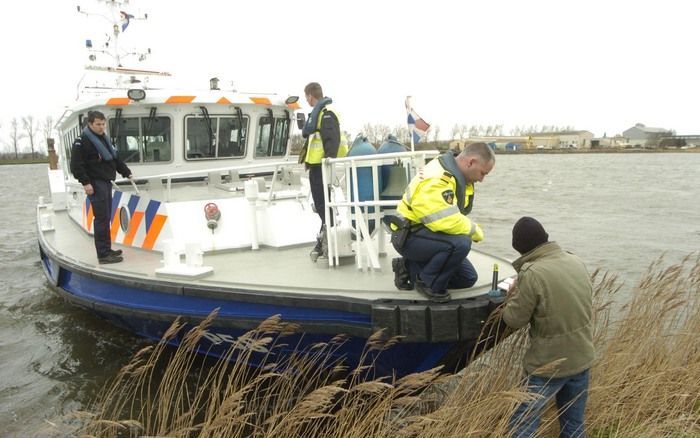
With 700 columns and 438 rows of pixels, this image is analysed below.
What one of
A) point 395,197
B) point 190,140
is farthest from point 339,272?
point 190,140

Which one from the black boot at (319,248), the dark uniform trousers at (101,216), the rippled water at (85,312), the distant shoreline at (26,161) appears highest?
the distant shoreline at (26,161)

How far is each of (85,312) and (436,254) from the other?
19.8ft

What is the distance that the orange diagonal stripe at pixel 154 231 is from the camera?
5.37 m

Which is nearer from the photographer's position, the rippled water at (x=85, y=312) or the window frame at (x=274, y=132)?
the rippled water at (x=85, y=312)

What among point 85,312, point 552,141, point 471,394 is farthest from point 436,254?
point 552,141

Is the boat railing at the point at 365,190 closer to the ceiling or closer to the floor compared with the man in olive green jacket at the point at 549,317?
closer to the ceiling

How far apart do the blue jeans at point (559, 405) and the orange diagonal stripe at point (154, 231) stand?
3.82m

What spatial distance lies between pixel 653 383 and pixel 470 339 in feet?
4.12

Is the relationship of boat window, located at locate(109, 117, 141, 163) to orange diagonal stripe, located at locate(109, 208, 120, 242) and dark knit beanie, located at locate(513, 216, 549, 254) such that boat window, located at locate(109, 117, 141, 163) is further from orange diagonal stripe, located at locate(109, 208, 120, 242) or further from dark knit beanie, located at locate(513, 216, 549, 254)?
dark knit beanie, located at locate(513, 216, 549, 254)

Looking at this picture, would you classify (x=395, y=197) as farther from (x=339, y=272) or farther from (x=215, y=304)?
(x=215, y=304)

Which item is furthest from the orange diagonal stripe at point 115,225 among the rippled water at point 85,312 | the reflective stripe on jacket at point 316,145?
the reflective stripe on jacket at point 316,145

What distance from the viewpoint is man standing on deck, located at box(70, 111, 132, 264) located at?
4.96m

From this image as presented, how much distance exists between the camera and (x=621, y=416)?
337 cm

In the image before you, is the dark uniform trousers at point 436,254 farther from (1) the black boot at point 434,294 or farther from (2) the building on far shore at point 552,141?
(2) the building on far shore at point 552,141
